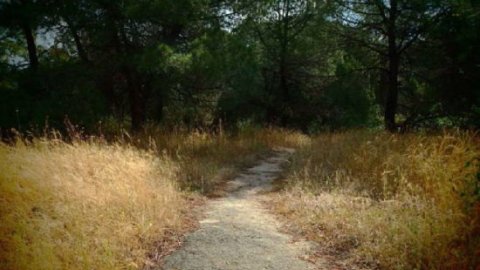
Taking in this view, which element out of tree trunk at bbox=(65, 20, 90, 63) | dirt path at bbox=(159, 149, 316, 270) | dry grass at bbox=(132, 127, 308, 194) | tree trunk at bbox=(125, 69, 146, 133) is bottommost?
dirt path at bbox=(159, 149, 316, 270)

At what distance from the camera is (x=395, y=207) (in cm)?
570

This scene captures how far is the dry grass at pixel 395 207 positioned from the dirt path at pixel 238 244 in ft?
1.34

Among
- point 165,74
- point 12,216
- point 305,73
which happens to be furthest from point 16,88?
point 305,73

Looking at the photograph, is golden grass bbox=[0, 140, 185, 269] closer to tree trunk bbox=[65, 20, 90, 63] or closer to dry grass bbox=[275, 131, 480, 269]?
dry grass bbox=[275, 131, 480, 269]

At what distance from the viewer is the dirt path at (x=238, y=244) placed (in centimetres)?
502

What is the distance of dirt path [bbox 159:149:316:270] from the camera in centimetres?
502

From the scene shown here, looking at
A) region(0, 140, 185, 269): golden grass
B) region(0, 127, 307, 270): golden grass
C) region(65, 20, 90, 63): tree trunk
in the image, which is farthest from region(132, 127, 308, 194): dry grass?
region(65, 20, 90, 63): tree trunk

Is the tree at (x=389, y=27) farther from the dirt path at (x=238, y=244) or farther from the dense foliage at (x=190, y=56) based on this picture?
the dirt path at (x=238, y=244)

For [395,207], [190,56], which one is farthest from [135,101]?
[395,207]

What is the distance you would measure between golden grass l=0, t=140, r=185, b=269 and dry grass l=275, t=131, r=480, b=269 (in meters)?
2.03

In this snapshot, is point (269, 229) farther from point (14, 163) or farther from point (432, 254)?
point (14, 163)

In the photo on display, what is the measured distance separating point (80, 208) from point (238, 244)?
1.96 m

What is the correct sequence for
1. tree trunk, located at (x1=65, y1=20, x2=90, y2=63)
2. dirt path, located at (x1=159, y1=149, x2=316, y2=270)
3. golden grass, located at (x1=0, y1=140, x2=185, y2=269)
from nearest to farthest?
golden grass, located at (x1=0, y1=140, x2=185, y2=269) < dirt path, located at (x1=159, y1=149, x2=316, y2=270) < tree trunk, located at (x1=65, y1=20, x2=90, y2=63)

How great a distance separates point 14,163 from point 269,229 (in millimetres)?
3784
